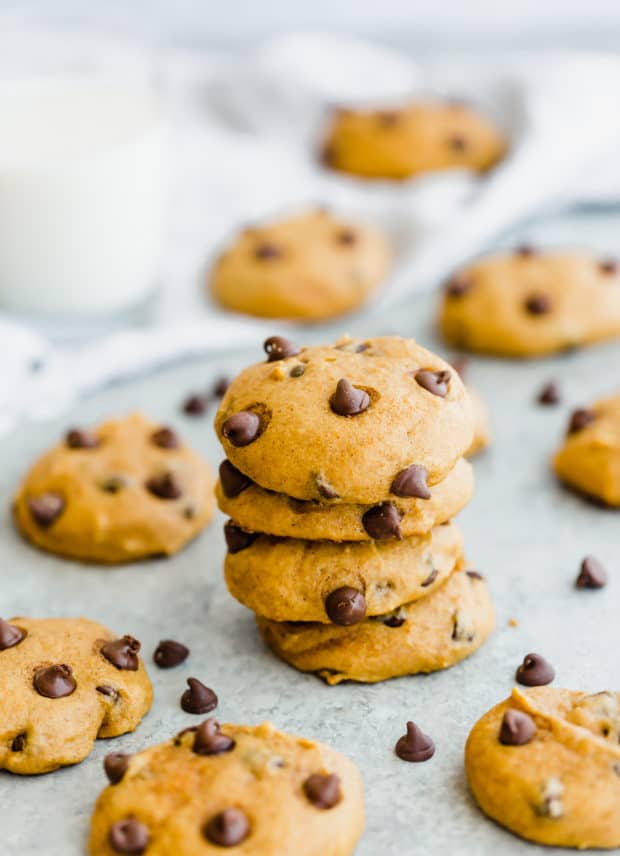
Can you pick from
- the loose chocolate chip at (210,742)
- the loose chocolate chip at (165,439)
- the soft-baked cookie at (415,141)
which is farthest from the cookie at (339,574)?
the soft-baked cookie at (415,141)

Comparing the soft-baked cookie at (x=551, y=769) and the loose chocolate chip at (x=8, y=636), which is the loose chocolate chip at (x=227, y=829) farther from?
the loose chocolate chip at (x=8, y=636)

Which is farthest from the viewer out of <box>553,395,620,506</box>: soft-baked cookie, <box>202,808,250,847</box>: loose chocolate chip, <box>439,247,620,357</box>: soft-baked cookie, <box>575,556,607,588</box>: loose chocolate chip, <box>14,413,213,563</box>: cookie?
<box>439,247,620,357</box>: soft-baked cookie

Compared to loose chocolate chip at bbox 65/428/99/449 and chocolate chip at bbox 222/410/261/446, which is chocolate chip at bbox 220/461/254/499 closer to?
chocolate chip at bbox 222/410/261/446

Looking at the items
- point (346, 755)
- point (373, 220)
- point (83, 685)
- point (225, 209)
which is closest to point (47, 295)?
point (225, 209)

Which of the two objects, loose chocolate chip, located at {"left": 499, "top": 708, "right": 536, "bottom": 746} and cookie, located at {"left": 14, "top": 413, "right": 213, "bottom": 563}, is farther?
cookie, located at {"left": 14, "top": 413, "right": 213, "bottom": 563}

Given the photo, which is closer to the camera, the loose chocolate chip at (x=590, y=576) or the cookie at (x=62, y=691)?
the cookie at (x=62, y=691)

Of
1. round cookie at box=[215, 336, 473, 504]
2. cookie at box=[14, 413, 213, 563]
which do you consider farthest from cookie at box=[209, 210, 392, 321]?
round cookie at box=[215, 336, 473, 504]
